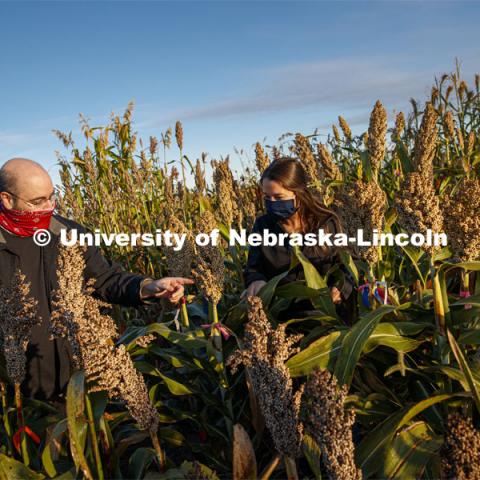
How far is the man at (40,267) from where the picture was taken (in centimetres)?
270

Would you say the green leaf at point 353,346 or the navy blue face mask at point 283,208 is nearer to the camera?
the green leaf at point 353,346

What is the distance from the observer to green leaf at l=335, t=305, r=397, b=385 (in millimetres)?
1802

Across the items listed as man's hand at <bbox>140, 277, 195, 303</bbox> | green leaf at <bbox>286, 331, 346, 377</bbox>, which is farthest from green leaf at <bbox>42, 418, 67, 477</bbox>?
green leaf at <bbox>286, 331, 346, 377</bbox>

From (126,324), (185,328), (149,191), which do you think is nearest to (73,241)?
(185,328)

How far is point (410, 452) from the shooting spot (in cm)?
172

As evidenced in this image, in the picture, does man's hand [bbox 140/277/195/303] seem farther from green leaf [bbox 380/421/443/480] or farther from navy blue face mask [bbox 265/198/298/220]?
green leaf [bbox 380/421/443/480]

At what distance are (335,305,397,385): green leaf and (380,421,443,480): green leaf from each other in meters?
0.26

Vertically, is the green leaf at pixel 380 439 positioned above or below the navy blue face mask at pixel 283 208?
below

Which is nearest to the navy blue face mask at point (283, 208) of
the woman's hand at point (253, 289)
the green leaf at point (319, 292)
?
the woman's hand at point (253, 289)

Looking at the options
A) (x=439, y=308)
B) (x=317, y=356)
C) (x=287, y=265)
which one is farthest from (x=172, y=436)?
(x=287, y=265)

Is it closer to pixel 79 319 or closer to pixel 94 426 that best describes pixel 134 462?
pixel 94 426

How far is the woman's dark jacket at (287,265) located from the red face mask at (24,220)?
1.25 m

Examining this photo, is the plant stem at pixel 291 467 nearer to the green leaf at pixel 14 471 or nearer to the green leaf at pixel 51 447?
the green leaf at pixel 51 447

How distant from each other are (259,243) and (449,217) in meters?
1.68
